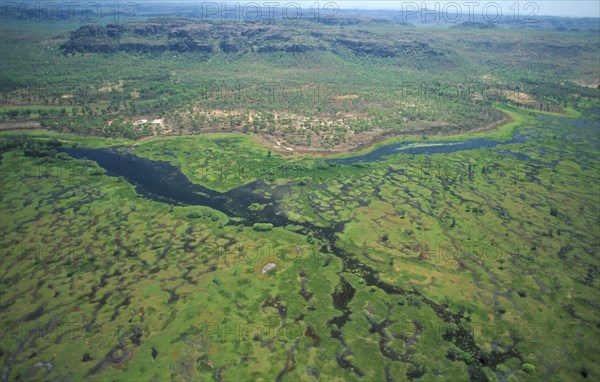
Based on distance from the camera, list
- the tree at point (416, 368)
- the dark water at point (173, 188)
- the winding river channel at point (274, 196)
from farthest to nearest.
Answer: the dark water at point (173, 188) → the winding river channel at point (274, 196) → the tree at point (416, 368)

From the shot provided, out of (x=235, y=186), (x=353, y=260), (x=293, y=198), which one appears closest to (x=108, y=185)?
(x=235, y=186)

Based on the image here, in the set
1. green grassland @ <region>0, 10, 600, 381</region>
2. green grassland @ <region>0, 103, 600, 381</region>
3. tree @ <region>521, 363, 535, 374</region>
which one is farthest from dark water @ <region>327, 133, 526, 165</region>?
→ tree @ <region>521, 363, 535, 374</region>

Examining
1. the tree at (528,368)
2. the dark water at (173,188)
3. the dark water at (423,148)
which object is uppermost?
the dark water at (423,148)

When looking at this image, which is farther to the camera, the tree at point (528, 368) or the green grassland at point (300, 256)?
the green grassland at point (300, 256)

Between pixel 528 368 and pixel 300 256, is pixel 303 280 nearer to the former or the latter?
pixel 300 256

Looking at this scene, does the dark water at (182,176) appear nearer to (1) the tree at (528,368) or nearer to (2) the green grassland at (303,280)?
(2) the green grassland at (303,280)

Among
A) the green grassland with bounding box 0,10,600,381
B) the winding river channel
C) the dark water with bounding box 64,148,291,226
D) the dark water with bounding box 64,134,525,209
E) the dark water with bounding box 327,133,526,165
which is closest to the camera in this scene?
the green grassland with bounding box 0,10,600,381

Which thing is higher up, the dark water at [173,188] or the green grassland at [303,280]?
the dark water at [173,188]

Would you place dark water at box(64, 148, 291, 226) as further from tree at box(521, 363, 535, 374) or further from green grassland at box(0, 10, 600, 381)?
tree at box(521, 363, 535, 374)

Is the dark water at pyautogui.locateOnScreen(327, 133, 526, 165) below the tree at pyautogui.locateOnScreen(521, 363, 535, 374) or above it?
above

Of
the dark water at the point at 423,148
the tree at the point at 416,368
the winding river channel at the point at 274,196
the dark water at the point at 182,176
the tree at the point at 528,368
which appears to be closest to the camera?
the tree at the point at 416,368

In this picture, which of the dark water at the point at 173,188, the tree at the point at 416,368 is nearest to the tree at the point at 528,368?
the tree at the point at 416,368

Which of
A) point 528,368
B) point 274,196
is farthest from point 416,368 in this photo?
point 274,196
